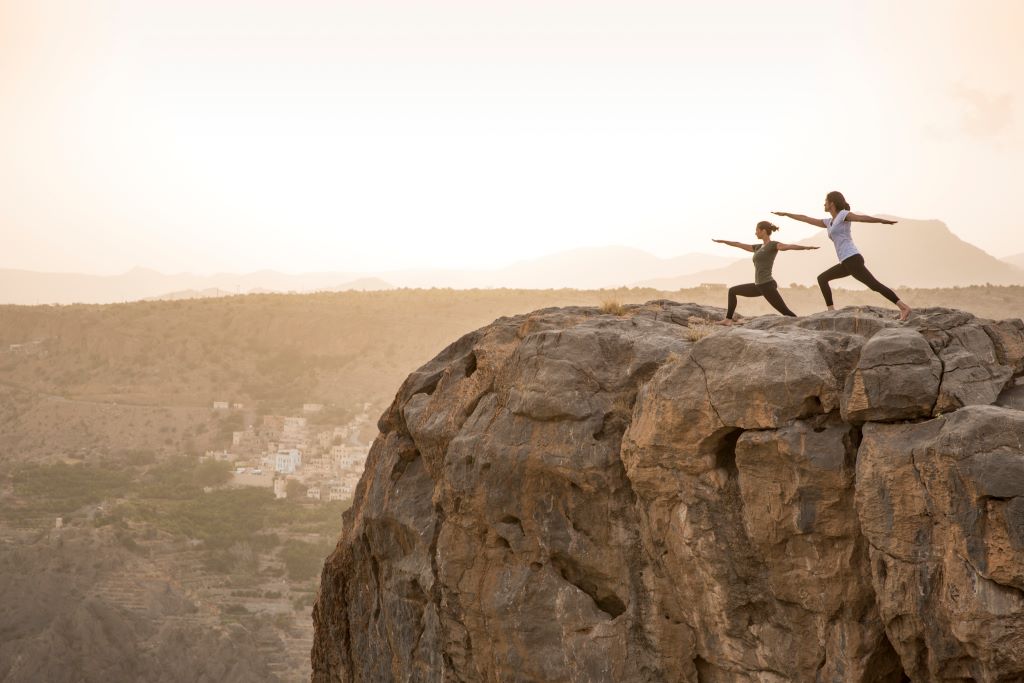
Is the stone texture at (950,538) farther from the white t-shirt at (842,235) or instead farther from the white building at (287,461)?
the white building at (287,461)

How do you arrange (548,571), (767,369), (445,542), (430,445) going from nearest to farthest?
(767,369), (548,571), (445,542), (430,445)

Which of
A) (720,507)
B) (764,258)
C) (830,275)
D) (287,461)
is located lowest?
(287,461)

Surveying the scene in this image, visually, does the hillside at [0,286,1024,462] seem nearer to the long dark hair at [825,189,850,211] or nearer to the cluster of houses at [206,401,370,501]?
the cluster of houses at [206,401,370,501]

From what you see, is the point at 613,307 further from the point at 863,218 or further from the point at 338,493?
the point at 338,493

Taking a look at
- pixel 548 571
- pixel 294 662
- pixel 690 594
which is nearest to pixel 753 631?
pixel 690 594

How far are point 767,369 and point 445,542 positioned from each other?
4.35 metres

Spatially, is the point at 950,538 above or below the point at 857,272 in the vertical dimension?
below

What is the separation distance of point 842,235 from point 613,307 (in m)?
2.87

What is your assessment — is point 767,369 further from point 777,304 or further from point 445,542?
point 445,542

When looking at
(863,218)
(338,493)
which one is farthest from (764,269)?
(338,493)

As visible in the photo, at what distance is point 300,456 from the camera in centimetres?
5566

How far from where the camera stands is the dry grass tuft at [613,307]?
11.2 m

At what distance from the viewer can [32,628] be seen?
31156 mm

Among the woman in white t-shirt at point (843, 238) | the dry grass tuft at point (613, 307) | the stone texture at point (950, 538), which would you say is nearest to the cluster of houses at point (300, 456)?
the dry grass tuft at point (613, 307)
